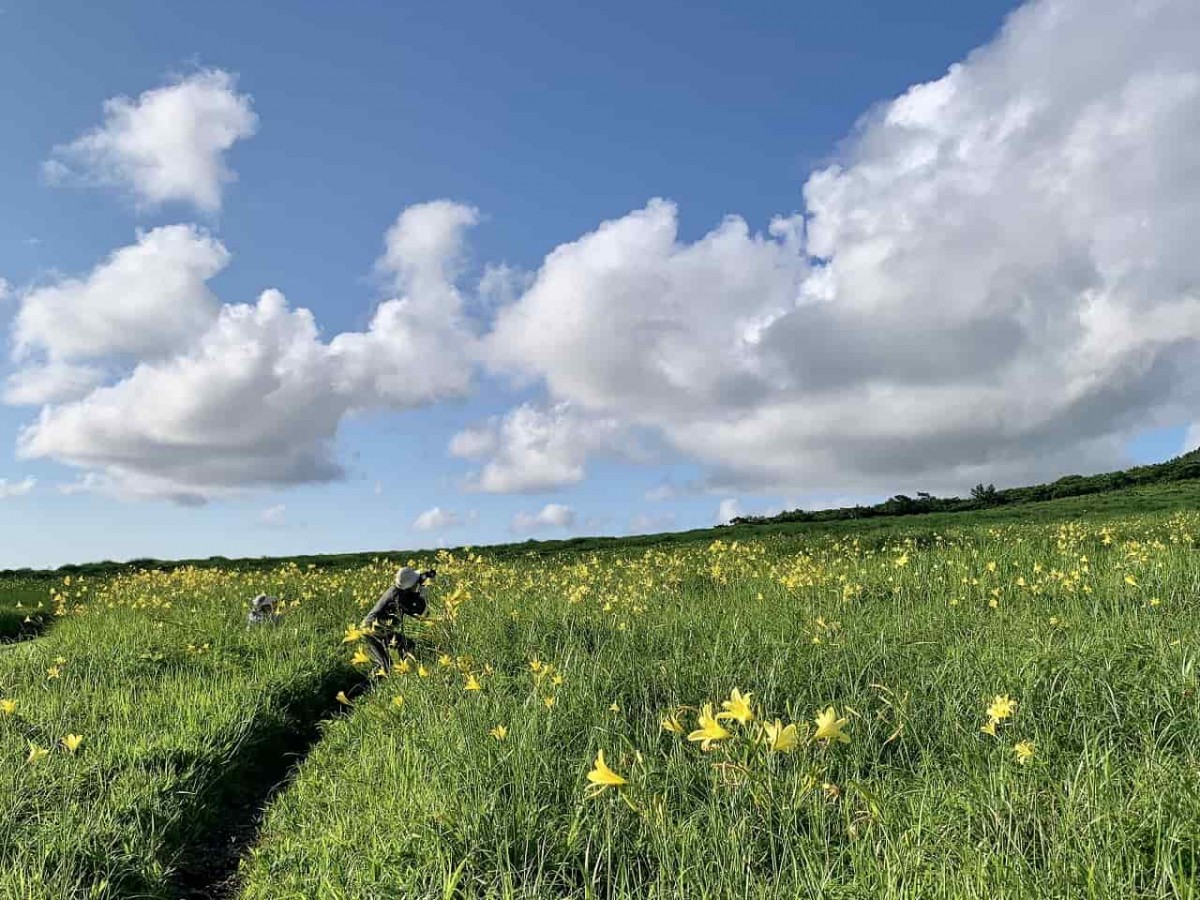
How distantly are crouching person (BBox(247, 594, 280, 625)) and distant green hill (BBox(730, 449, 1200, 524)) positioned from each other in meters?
25.2

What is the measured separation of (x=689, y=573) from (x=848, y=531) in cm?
1430

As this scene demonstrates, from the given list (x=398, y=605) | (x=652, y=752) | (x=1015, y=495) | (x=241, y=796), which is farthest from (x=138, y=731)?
(x=1015, y=495)

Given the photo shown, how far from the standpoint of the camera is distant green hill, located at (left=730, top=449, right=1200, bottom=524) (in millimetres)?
36906

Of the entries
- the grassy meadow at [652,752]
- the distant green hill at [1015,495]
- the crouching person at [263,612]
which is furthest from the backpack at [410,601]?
the distant green hill at [1015,495]

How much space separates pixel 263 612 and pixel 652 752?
9.05 m

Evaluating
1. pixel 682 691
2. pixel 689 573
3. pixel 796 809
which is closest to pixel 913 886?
pixel 796 809

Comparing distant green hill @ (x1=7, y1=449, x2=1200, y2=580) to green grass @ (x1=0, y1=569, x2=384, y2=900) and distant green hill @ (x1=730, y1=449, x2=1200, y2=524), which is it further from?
green grass @ (x1=0, y1=569, x2=384, y2=900)

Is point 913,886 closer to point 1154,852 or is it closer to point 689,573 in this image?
point 1154,852

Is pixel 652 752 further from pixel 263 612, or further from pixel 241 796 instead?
pixel 263 612

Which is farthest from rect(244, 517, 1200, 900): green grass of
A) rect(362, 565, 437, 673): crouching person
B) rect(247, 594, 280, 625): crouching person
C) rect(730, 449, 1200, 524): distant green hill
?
rect(730, 449, 1200, 524): distant green hill

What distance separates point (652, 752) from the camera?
4.52 metres

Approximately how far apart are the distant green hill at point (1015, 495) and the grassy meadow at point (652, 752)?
27100mm

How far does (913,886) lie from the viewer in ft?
9.25

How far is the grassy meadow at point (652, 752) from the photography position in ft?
10.4
